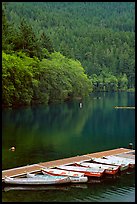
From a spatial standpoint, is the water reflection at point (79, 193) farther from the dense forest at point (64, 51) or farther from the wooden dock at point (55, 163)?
the dense forest at point (64, 51)

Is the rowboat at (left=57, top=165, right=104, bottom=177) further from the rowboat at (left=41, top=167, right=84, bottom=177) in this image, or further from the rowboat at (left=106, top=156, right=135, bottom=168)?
the rowboat at (left=106, top=156, right=135, bottom=168)

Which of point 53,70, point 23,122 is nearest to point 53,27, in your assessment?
point 53,70

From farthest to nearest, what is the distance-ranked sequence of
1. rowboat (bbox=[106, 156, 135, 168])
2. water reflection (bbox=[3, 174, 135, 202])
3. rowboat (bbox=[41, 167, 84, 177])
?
rowboat (bbox=[106, 156, 135, 168]) → rowboat (bbox=[41, 167, 84, 177]) → water reflection (bbox=[3, 174, 135, 202])

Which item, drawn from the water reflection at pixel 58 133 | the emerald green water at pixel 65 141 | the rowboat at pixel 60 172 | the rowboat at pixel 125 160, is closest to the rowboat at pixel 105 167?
the emerald green water at pixel 65 141

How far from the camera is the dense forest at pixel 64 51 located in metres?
49.8

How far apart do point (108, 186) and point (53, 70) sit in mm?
A: 39332

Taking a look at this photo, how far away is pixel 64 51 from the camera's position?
74.9 meters

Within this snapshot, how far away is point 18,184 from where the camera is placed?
15867mm

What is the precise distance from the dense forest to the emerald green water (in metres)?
5.86

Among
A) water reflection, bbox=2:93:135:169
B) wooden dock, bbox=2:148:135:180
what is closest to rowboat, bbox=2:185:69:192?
wooden dock, bbox=2:148:135:180

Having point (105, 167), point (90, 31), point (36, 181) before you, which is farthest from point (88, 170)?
point (90, 31)

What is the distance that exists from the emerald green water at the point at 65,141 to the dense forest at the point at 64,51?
586cm

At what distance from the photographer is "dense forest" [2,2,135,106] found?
4978 cm

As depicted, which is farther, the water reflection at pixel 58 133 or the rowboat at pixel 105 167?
the water reflection at pixel 58 133
